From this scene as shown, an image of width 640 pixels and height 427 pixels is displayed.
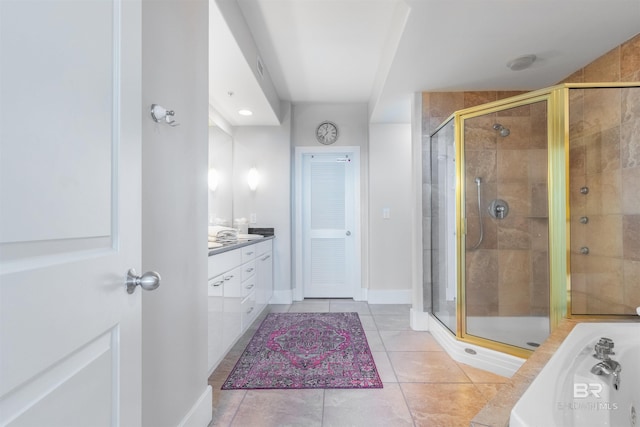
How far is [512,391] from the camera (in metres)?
0.98

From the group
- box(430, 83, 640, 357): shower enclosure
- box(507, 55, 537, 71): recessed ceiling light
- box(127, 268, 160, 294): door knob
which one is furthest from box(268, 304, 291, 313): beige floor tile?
box(507, 55, 537, 71): recessed ceiling light

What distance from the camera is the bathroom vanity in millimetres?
1998

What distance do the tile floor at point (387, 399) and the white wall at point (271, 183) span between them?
156 centimetres

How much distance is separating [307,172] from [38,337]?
12.3 feet

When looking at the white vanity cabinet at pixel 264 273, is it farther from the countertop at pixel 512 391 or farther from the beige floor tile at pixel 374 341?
the countertop at pixel 512 391

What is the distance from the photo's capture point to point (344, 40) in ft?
8.46

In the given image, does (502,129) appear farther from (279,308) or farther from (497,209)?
(279,308)

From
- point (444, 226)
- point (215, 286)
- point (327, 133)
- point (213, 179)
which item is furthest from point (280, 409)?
point (327, 133)

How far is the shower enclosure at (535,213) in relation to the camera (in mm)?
1955

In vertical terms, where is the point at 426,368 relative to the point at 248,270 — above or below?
below

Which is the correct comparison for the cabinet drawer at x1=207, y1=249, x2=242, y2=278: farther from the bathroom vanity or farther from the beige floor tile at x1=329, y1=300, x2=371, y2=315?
the beige floor tile at x1=329, y1=300, x2=371, y2=315

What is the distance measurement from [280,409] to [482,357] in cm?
144

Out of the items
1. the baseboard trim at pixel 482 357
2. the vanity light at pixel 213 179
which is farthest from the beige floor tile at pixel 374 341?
the vanity light at pixel 213 179

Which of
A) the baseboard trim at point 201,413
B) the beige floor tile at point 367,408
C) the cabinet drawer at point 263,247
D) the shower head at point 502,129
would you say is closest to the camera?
the baseboard trim at point 201,413
